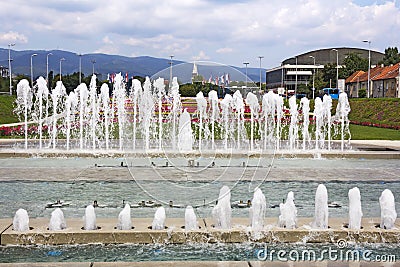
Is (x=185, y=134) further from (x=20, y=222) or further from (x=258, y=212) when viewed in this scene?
(x=20, y=222)

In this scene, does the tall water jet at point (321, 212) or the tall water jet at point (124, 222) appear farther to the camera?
the tall water jet at point (321, 212)

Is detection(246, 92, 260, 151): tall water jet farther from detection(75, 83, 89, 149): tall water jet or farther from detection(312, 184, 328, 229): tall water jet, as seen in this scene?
detection(75, 83, 89, 149): tall water jet

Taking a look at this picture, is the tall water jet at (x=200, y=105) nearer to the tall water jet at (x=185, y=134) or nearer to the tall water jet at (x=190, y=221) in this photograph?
the tall water jet at (x=185, y=134)

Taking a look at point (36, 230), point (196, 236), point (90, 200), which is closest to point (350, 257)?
point (196, 236)

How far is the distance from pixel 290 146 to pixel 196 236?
1817cm

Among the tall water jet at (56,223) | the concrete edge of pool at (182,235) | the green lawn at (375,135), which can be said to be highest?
the green lawn at (375,135)

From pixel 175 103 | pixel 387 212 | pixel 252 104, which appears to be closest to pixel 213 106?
pixel 252 104

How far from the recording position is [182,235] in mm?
7961

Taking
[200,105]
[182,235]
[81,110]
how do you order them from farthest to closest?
[81,110], [200,105], [182,235]

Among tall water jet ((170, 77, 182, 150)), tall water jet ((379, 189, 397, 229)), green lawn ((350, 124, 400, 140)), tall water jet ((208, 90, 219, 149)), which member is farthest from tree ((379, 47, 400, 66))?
tall water jet ((379, 189, 397, 229))

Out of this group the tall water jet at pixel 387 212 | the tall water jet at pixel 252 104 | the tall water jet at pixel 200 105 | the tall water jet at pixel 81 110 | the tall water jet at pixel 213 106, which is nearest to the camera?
the tall water jet at pixel 387 212

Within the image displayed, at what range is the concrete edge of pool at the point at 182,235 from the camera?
25.8 ft

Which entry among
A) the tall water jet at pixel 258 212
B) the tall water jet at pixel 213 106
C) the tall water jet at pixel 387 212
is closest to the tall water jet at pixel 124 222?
the tall water jet at pixel 258 212

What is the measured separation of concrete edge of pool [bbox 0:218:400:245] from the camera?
310 inches
